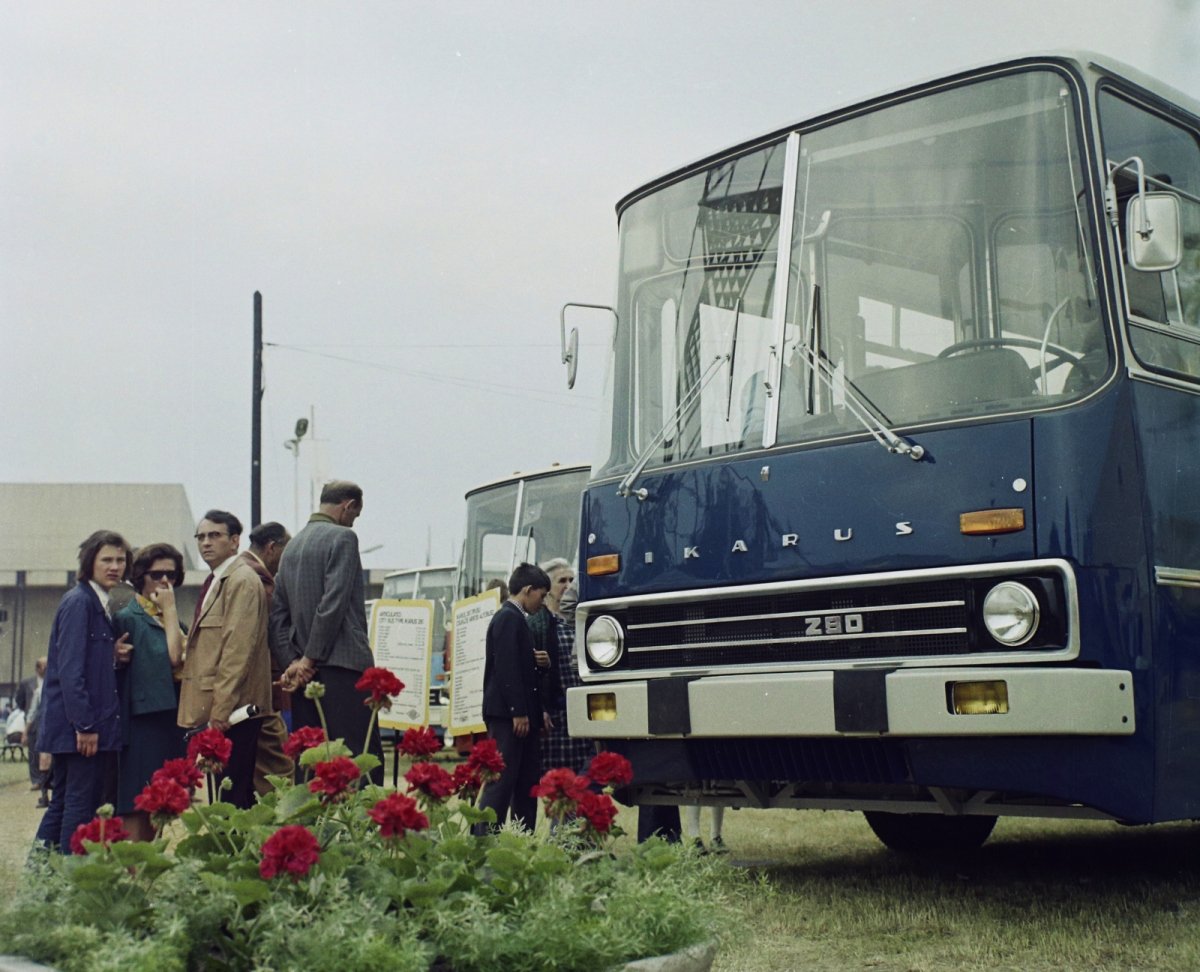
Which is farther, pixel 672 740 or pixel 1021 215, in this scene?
pixel 672 740

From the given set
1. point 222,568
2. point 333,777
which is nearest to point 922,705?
point 333,777

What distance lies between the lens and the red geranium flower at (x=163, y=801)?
3.66 meters

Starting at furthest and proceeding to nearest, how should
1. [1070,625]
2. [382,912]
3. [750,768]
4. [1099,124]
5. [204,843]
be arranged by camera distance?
1. [750,768]
2. [1099,124]
3. [1070,625]
4. [204,843]
5. [382,912]

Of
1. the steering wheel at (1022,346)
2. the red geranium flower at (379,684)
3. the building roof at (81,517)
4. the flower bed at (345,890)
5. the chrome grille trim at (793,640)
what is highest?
the building roof at (81,517)

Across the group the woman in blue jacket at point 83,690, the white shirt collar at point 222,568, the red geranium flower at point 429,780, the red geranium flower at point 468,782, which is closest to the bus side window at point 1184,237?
the red geranium flower at point 468,782

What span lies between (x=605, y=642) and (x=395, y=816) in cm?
318

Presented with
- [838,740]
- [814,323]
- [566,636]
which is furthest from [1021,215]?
[566,636]

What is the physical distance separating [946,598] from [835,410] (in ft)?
3.00

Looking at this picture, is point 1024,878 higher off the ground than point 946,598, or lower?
lower

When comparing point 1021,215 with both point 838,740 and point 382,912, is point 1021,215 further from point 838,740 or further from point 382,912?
point 382,912

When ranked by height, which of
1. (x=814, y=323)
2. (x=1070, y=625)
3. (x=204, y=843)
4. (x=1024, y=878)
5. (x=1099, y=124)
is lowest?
(x=1024, y=878)

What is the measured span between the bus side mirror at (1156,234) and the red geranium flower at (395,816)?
129 inches

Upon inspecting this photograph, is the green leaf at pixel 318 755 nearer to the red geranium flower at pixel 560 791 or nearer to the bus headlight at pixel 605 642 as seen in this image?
the red geranium flower at pixel 560 791

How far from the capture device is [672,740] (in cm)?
643
